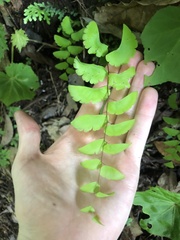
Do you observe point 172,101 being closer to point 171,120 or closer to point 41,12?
point 171,120

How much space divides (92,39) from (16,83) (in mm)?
673

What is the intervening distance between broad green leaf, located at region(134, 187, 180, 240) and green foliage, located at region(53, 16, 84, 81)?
32.6 inches

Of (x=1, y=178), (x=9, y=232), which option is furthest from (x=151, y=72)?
(x=9, y=232)

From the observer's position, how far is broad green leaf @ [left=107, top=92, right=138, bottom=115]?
1705 mm

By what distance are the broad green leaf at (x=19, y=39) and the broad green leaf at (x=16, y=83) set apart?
0.12 metres

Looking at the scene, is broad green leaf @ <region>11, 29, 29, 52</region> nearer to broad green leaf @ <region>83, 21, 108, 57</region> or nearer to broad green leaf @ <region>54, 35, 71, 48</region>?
broad green leaf @ <region>54, 35, 71, 48</region>

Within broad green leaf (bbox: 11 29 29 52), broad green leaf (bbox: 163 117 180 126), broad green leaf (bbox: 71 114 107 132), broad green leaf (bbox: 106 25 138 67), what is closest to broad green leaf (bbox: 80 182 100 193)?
broad green leaf (bbox: 71 114 107 132)

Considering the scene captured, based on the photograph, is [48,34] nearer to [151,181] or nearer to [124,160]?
Answer: [124,160]

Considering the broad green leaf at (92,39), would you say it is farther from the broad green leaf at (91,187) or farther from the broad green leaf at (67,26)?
the broad green leaf at (91,187)

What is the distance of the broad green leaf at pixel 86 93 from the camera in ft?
5.44

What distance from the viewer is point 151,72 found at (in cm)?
181

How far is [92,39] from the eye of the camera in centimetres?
168

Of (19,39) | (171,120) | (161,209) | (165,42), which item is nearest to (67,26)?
(19,39)

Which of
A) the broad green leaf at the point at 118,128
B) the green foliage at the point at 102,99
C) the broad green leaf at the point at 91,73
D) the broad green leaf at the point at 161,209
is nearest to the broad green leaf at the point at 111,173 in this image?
the green foliage at the point at 102,99
